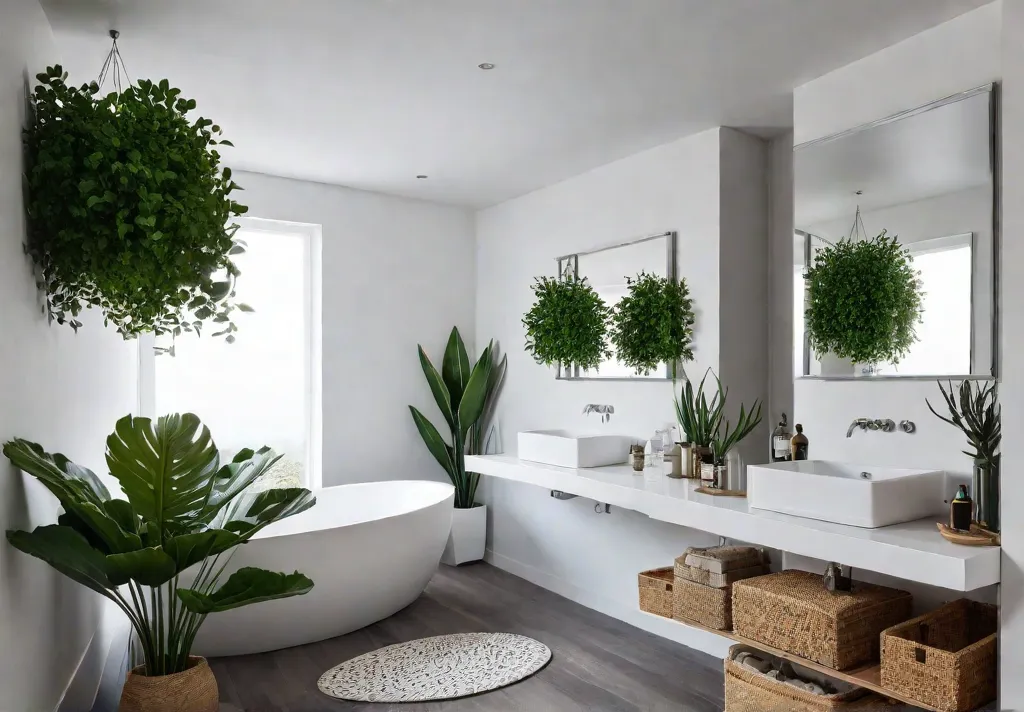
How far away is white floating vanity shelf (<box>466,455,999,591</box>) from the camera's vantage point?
2.06 meters

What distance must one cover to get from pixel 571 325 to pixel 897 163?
1.92 meters

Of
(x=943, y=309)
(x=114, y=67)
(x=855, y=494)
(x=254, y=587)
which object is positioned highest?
(x=114, y=67)

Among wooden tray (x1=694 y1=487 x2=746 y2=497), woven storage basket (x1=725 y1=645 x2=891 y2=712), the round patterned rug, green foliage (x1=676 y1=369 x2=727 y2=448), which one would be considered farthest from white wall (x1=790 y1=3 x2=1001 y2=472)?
the round patterned rug

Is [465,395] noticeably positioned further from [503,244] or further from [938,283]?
[938,283]

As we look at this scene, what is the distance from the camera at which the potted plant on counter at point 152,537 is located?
81.2 inches

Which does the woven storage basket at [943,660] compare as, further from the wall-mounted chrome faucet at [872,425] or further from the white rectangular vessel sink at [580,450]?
the white rectangular vessel sink at [580,450]

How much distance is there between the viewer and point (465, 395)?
5055 mm

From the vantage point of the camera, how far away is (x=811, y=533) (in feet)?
7.76

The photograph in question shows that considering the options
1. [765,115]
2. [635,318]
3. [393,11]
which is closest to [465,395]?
[635,318]

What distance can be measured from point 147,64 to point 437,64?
1.16 m

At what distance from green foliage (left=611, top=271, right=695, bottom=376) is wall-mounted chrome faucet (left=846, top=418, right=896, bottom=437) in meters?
0.98

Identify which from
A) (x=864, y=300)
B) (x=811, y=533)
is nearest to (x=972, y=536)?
(x=811, y=533)

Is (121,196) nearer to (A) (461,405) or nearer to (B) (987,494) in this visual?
(B) (987,494)

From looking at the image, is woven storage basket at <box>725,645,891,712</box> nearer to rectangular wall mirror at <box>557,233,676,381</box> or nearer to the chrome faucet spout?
the chrome faucet spout
